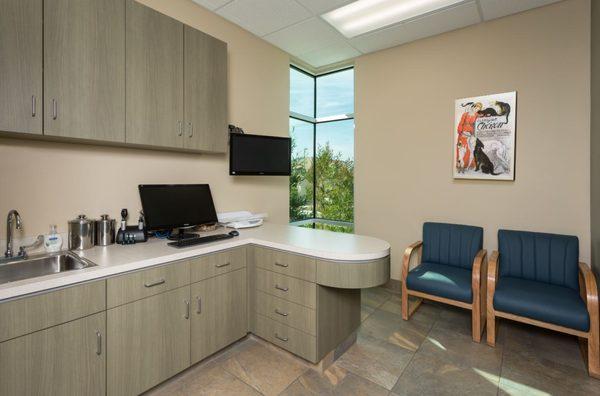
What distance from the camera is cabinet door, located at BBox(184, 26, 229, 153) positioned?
2.44m

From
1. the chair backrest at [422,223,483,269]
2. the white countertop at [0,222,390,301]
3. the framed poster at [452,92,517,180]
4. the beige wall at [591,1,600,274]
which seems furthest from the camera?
the chair backrest at [422,223,483,269]

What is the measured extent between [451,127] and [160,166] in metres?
3.07

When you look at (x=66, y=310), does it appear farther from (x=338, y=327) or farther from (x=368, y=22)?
(x=368, y=22)

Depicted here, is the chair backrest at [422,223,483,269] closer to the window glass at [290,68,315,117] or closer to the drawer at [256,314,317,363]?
the drawer at [256,314,317,363]

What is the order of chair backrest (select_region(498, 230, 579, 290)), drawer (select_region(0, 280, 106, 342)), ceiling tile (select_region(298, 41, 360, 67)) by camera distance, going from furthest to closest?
ceiling tile (select_region(298, 41, 360, 67)) < chair backrest (select_region(498, 230, 579, 290)) < drawer (select_region(0, 280, 106, 342))

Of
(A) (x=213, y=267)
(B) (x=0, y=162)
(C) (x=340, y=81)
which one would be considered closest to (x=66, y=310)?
(A) (x=213, y=267)

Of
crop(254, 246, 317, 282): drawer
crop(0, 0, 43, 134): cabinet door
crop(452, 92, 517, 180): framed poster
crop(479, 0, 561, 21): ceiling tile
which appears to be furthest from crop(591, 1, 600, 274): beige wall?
crop(0, 0, 43, 134): cabinet door

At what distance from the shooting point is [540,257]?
270 centimetres

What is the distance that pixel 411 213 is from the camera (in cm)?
363

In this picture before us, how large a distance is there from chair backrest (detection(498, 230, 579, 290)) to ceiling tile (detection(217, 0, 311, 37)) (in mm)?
3012

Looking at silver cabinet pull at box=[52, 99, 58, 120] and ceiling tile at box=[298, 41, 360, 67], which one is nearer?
silver cabinet pull at box=[52, 99, 58, 120]

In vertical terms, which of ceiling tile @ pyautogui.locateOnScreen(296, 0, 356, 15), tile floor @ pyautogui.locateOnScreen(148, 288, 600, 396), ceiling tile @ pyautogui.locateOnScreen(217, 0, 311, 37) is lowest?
tile floor @ pyautogui.locateOnScreen(148, 288, 600, 396)

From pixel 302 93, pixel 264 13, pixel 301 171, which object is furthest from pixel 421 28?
pixel 301 171

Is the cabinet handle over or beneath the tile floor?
over
